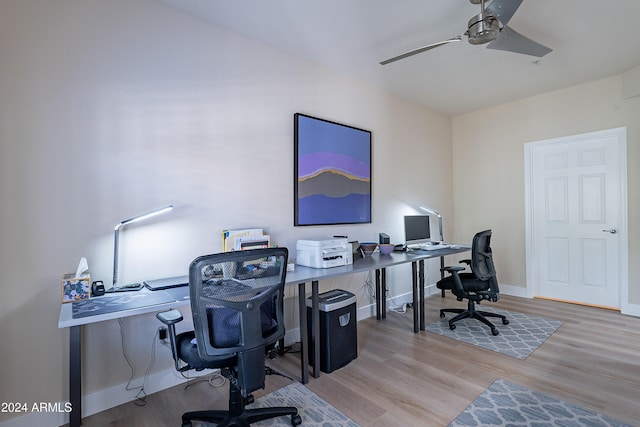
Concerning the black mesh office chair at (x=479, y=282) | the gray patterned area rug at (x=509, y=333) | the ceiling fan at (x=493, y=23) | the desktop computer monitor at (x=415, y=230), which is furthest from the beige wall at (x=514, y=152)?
the ceiling fan at (x=493, y=23)

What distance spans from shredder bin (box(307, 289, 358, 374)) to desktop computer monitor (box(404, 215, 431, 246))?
1376 mm

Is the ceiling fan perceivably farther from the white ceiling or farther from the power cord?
the power cord

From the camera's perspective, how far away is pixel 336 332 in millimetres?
2500

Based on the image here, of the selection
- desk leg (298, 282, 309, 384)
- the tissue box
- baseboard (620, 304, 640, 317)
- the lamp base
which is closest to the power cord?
the lamp base

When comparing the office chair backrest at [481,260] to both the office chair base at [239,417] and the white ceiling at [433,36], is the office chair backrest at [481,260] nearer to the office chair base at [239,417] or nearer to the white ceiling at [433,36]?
the white ceiling at [433,36]

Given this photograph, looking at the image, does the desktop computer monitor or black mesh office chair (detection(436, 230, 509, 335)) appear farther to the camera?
the desktop computer monitor

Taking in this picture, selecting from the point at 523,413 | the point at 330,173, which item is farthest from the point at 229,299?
the point at 330,173

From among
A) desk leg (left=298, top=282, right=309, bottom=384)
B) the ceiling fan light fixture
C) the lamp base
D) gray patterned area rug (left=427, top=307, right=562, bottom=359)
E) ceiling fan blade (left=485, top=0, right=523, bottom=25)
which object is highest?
ceiling fan blade (left=485, top=0, right=523, bottom=25)

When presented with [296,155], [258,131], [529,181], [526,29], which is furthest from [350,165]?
[529,181]

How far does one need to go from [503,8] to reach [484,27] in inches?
5.6

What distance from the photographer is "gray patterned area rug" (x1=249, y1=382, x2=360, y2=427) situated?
1.85m

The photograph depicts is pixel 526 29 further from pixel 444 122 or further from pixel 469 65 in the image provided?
pixel 444 122

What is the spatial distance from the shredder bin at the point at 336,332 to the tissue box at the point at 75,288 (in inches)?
57.6

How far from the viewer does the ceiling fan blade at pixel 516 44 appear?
7.47 ft
